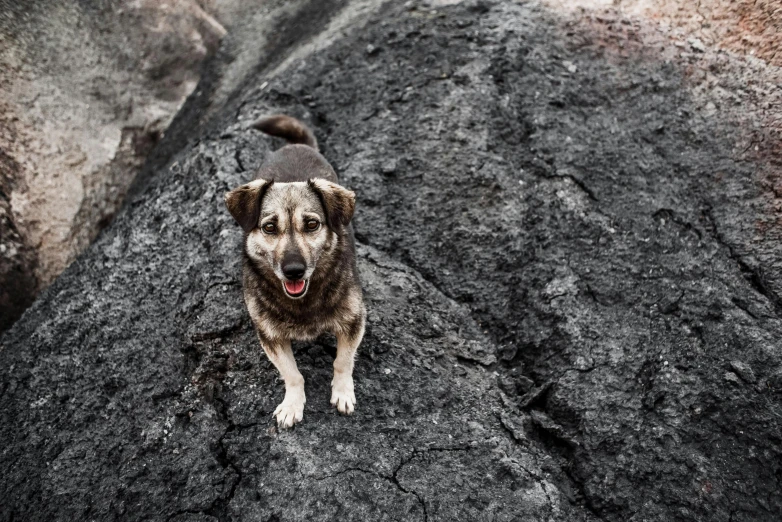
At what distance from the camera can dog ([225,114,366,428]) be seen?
4.15 m

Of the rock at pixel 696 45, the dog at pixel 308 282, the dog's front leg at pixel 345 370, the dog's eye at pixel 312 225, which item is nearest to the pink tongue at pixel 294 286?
the dog at pixel 308 282

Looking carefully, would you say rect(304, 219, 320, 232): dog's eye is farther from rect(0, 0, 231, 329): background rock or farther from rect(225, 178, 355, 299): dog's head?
rect(0, 0, 231, 329): background rock

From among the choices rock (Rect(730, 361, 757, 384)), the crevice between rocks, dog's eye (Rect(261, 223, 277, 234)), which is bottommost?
rock (Rect(730, 361, 757, 384))

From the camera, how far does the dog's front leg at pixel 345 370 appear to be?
4.29 m

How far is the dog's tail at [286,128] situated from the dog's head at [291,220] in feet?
5.44

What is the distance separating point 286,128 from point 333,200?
1842 mm

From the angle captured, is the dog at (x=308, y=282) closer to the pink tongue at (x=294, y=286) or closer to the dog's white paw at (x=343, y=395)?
the dog's white paw at (x=343, y=395)

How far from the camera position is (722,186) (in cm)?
517

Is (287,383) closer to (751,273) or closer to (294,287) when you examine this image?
(294,287)

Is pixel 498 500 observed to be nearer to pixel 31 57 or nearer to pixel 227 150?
pixel 227 150

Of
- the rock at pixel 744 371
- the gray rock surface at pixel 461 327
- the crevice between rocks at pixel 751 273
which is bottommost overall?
the rock at pixel 744 371

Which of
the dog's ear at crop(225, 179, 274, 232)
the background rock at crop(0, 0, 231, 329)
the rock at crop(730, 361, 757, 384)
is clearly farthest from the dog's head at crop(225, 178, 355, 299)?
the background rock at crop(0, 0, 231, 329)

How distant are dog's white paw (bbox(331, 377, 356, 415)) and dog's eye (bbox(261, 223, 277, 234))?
113 cm

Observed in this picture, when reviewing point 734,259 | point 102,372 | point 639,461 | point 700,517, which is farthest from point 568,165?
point 102,372
